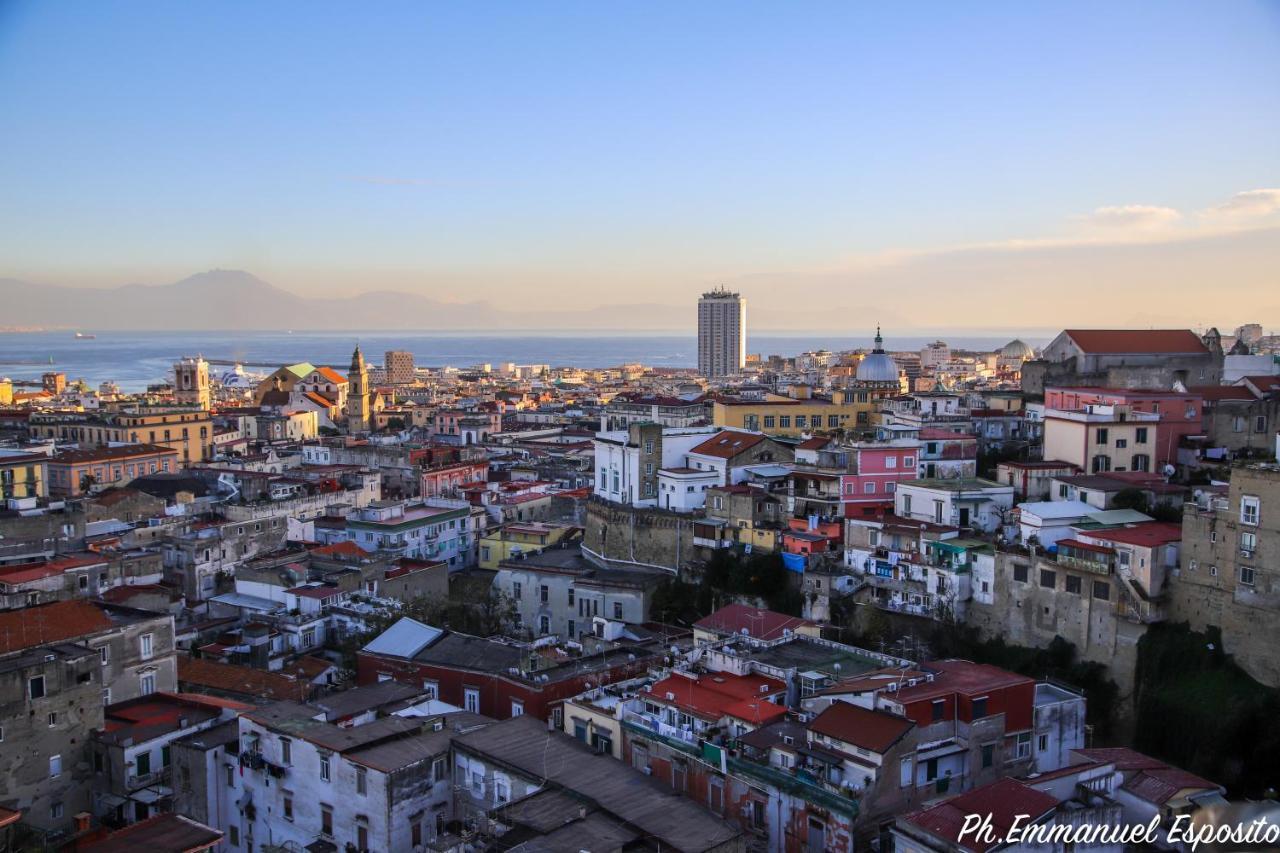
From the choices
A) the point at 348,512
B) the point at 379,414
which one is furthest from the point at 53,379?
the point at 348,512

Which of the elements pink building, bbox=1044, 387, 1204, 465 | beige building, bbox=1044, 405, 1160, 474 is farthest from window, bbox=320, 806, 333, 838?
pink building, bbox=1044, 387, 1204, 465

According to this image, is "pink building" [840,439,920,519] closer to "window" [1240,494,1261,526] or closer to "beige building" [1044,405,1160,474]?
"beige building" [1044,405,1160,474]

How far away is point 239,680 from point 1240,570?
44.4 ft

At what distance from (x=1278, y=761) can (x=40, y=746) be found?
13921 mm

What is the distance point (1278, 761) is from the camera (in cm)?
1268

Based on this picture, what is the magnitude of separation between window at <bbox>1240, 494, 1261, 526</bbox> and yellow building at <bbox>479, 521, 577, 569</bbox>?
1381cm

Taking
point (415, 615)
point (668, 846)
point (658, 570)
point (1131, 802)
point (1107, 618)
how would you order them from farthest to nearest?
point (658, 570) < point (415, 615) < point (1107, 618) < point (1131, 802) < point (668, 846)

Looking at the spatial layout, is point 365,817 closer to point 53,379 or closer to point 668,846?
point 668,846

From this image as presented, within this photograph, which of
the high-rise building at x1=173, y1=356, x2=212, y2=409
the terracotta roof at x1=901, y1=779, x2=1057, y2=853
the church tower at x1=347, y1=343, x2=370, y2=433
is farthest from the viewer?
the church tower at x1=347, y1=343, x2=370, y2=433

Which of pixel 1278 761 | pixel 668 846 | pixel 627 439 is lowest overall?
pixel 1278 761

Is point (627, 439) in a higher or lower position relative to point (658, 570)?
higher

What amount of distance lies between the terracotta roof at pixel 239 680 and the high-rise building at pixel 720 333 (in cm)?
9314

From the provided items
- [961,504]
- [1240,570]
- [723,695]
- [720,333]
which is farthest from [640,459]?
[720,333]

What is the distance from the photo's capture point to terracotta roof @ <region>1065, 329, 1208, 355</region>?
28.5 meters
